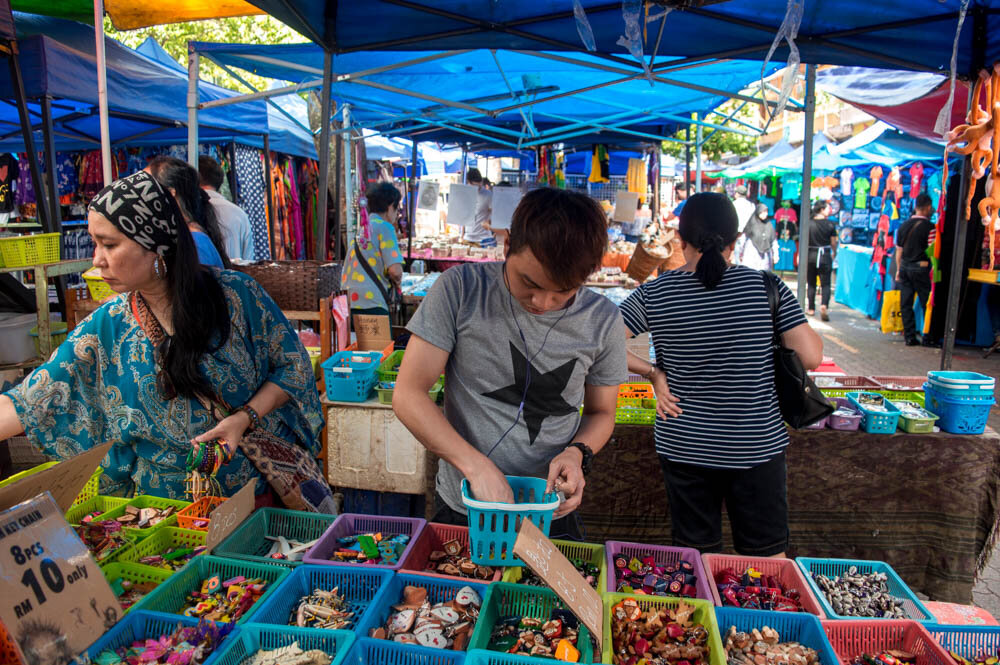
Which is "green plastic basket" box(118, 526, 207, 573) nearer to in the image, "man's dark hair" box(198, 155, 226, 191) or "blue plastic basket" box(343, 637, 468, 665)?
"blue plastic basket" box(343, 637, 468, 665)

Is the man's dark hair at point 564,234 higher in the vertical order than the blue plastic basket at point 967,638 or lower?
higher

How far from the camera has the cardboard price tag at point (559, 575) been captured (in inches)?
49.8

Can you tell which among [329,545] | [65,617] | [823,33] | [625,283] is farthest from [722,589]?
[625,283]

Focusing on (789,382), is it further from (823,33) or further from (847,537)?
(823,33)

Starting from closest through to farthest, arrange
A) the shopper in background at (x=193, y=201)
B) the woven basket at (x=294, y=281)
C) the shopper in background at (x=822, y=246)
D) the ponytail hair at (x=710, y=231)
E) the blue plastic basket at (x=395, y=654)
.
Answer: the blue plastic basket at (x=395, y=654) < the ponytail hair at (x=710, y=231) < the shopper in background at (x=193, y=201) < the woven basket at (x=294, y=281) < the shopper in background at (x=822, y=246)

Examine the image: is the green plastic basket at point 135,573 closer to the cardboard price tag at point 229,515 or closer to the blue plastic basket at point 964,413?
the cardboard price tag at point 229,515

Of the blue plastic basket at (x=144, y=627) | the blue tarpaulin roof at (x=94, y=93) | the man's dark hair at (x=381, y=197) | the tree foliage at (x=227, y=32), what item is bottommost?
the blue plastic basket at (x=144, y=627)

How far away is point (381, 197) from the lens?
5543 millimetres

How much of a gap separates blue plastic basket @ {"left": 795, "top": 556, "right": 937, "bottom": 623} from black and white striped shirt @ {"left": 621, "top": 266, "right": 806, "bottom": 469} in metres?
0.47

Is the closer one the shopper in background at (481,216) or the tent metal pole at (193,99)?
the tent metal pole at (193,99)

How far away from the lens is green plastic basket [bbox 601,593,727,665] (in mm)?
1439

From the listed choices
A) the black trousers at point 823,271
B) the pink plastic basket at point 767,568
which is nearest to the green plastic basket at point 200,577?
the pink plastic basket at point 767,568

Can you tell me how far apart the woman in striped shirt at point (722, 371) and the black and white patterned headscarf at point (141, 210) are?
166 centimetres

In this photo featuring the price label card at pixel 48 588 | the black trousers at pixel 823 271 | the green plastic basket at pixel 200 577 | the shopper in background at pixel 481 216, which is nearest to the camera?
the price label card at pixel 48 588
